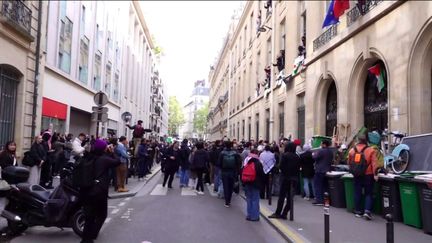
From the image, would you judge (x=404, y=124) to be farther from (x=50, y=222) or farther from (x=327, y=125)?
(x=50, y=222)

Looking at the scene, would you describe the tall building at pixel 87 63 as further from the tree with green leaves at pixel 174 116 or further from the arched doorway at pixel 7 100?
the tree with green leaves at pixel 174 116

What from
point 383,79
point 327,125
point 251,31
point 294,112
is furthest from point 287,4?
point 251,31

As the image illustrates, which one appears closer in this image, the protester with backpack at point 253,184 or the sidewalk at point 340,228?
the sidewalk at point 340,228

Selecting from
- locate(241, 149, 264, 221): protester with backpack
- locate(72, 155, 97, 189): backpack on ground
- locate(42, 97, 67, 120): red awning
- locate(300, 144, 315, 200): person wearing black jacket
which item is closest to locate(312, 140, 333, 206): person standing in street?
locate(300, 144, 315, 200): person wearing black jacket

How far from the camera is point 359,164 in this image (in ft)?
31.5

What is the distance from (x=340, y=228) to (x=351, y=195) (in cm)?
240

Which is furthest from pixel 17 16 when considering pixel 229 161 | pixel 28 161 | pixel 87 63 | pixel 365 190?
pixel 365 190

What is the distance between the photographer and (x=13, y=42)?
46.8 feet

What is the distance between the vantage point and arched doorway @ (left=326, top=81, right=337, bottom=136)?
17.5 m

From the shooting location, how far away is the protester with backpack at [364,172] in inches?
376

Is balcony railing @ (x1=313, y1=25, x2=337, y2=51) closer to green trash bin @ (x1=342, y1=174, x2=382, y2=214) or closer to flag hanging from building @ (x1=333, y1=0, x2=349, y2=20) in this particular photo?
flag hanging from building @ (x1=333, y1=0, x2=349, y2=20)

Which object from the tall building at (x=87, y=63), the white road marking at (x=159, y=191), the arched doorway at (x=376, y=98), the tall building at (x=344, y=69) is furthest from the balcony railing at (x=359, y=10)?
the tall building at (x=87, y=63)

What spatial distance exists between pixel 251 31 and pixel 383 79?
25.4 meters

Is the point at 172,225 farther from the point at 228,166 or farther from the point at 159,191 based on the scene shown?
the point at 159,191
